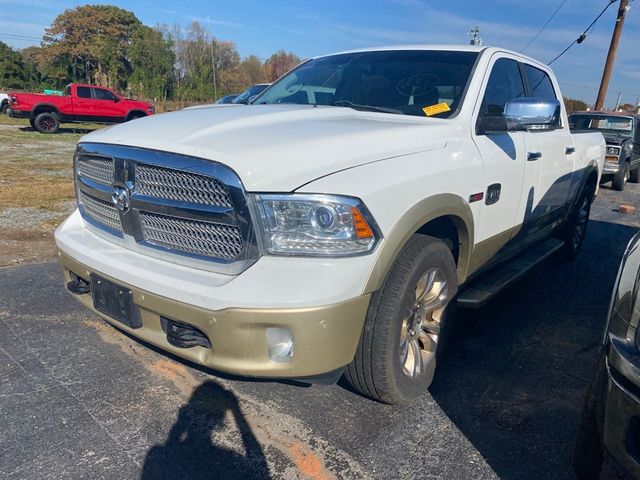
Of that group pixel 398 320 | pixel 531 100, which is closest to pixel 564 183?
pixel 531 100

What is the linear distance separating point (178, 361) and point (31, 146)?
1389cm

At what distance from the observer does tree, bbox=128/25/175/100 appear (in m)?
51.0

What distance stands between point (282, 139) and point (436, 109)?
1.28m

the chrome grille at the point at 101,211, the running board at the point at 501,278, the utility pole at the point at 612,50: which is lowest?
the running board at the point at 501,278

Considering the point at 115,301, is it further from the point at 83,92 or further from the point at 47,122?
the point at 83,92

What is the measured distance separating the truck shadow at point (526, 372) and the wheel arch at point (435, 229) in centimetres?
65

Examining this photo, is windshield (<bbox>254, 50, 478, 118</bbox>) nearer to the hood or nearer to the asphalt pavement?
the hood

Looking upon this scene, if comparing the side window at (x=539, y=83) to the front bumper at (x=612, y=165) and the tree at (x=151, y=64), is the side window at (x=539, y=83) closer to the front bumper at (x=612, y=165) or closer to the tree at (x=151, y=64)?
the front bumper at (x=612, y=165)

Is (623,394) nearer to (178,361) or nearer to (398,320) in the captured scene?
(398,320)

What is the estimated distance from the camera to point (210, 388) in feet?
9.64

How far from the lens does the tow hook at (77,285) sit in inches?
115

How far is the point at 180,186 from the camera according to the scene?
2.34 metres

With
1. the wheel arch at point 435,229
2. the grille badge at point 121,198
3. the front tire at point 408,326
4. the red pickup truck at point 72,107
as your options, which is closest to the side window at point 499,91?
the wheel arch at point 435,229

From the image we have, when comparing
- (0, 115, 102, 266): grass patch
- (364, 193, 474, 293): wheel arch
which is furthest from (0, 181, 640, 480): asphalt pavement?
(0, 115, 102, 266): grass patch
